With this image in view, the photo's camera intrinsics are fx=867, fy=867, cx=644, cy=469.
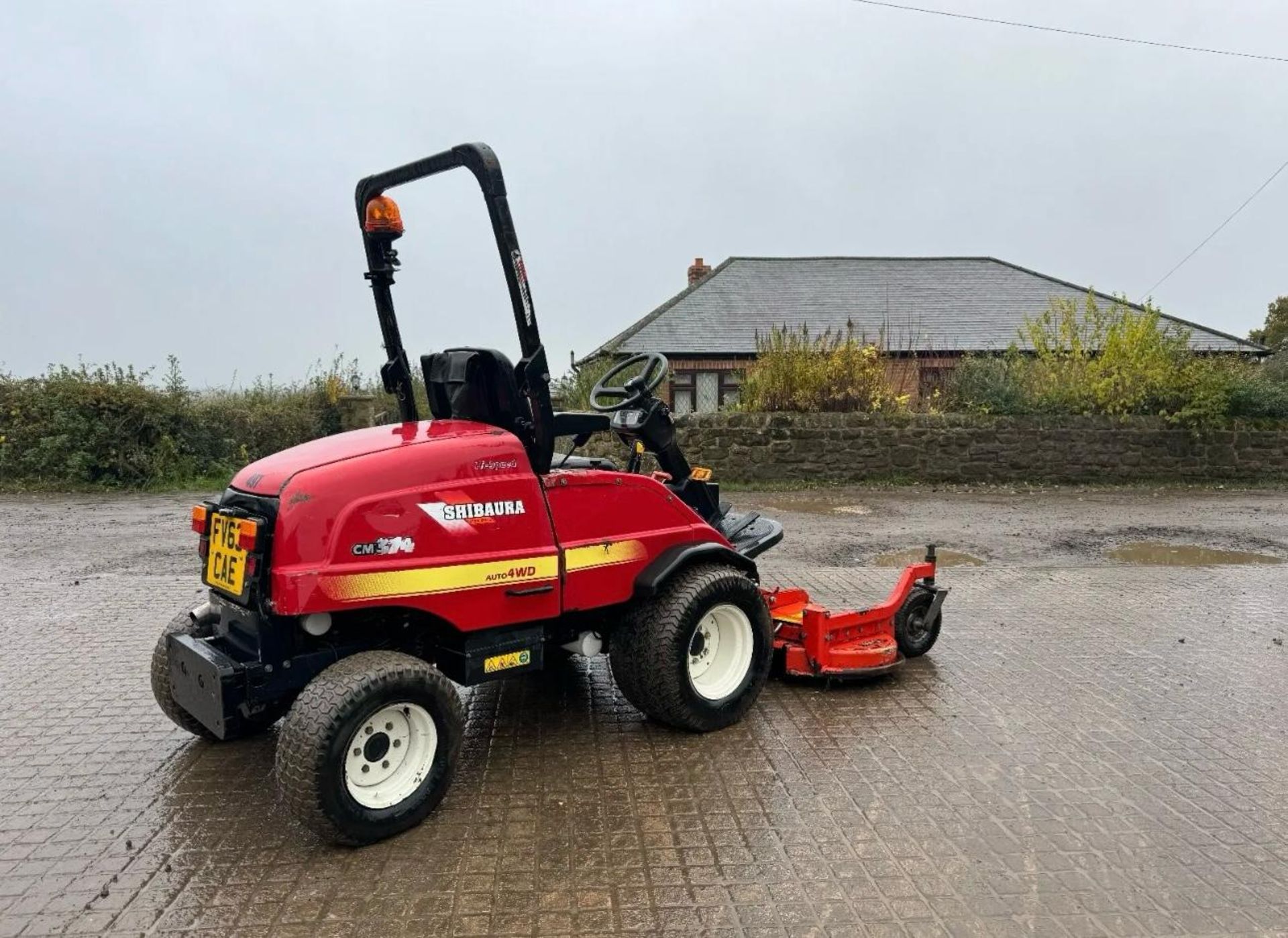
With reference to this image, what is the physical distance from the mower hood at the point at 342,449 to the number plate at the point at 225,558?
0.15 meters

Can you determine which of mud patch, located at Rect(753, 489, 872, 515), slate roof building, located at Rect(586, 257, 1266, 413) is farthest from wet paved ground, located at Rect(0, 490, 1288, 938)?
slate roof building, located at Rect(586, 257, 1266, 413)

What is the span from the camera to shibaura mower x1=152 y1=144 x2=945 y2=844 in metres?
3.11

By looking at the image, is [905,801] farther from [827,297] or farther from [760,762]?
[827,297]

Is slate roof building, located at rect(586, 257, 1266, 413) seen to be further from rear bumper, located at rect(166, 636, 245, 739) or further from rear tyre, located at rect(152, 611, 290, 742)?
rear bumper, located at rect(166, 636, 245, 739)

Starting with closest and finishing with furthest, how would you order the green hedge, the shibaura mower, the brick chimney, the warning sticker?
1. the shibaura mower
2. the warning sticker
3. the green hedge
4. the brick chimney

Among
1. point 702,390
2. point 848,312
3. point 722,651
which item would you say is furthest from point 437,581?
point 848,312

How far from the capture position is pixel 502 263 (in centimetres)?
353

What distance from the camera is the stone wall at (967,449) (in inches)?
534

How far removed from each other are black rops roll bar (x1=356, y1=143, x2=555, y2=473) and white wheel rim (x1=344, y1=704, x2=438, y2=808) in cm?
111

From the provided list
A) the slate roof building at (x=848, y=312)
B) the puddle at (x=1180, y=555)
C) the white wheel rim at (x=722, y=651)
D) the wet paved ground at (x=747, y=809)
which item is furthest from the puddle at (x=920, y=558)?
the slate roof building at (x=848, y=312)

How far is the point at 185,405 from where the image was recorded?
1355 centimetres

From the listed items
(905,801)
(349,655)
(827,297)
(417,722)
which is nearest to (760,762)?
(905,801)

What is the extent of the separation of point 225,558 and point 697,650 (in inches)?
84.3

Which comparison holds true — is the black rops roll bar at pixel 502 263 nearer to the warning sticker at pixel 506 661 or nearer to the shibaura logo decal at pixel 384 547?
the shibaura logo decal at pixel 384 547
